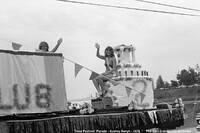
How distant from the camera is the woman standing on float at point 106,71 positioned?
8.66 metres

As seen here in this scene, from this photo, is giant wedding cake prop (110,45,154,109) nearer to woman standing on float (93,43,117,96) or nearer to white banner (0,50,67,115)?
woman standing on float (93,43,117,96)

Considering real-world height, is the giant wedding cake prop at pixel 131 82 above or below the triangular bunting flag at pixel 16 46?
below

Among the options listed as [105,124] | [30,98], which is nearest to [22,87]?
[30,98]

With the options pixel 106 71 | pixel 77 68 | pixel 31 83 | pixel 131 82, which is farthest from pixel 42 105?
pixel 131 82

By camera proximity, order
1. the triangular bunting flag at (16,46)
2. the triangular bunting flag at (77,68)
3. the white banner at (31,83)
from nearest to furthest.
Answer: the white banner at (31,83) < the triangular bunting flag at (16,46) < the triangular bunting flag at (77,68)

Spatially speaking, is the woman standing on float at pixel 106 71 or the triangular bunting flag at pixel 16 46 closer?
the triangular bunting flag at pixel 16 46

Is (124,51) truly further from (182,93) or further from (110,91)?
(182,93)

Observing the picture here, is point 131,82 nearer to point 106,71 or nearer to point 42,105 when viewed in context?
point 106,71

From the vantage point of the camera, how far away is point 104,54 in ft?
30.0

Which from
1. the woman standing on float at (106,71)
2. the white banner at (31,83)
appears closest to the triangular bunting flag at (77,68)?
the white banner at (31,83)

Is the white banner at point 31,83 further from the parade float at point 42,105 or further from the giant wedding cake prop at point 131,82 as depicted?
the giant wedding cake prop at point 131,82

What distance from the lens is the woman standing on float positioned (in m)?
8.66

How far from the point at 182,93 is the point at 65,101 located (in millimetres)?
47073

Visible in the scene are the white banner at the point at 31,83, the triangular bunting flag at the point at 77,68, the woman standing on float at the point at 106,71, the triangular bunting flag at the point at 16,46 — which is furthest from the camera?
the woman standing on float at the point at 106,71
